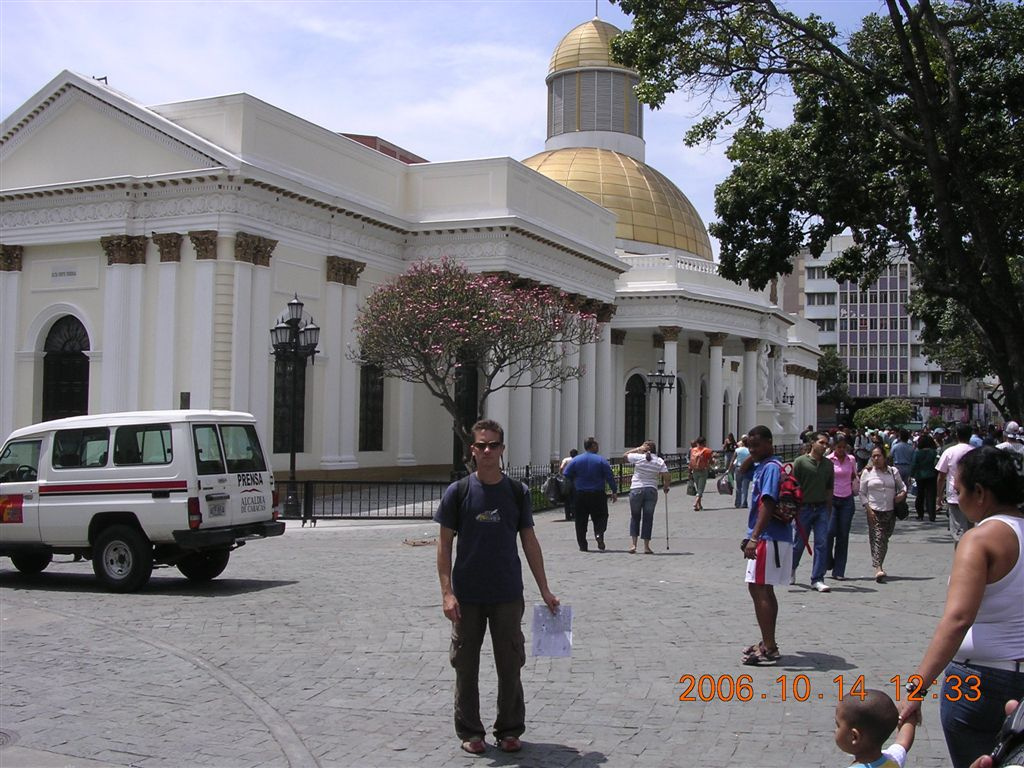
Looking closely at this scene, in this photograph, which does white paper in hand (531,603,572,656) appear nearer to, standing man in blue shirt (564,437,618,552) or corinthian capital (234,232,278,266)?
standing man in blue shirt (564,437,618,552)

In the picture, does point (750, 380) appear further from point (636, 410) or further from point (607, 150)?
point (607, 150)

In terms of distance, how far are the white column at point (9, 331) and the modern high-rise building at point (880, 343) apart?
75349mm

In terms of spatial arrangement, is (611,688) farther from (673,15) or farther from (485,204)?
(485,204)

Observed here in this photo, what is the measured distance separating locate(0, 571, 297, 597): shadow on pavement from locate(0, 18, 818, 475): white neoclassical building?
11012mm

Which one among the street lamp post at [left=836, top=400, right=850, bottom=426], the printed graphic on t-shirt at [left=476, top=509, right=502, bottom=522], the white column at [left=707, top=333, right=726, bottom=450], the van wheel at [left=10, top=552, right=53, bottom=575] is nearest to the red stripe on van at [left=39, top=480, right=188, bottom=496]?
the van wheel at [left=10, top=552, right=53, bottom=575]

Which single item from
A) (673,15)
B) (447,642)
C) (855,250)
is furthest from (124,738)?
(855,250)

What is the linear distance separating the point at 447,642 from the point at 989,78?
54.9ft

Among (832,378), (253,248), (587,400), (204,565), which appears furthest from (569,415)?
(832,378)

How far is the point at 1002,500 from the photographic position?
3.87 m

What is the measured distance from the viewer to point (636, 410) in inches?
2053

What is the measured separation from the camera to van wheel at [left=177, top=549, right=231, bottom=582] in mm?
12906

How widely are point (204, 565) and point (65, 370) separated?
700 inches

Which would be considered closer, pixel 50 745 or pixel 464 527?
pixel 464 527

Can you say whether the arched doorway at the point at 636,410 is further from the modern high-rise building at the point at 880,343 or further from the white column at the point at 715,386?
the modern high-rise building at the point at 880,343
